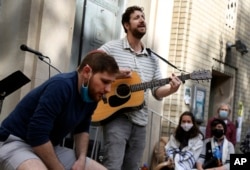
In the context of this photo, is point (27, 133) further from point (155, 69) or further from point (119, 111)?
point (155, 69)

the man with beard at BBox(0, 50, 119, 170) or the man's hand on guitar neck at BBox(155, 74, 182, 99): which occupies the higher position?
the man's hand on guitar neck at BBox(155, 74, 182, 99)

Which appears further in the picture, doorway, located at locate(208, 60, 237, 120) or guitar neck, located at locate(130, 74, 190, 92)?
doorway, located at locate(208, 60, 237, 120)

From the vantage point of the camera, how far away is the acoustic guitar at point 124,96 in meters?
4.70

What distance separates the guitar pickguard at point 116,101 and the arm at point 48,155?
5.40 feet

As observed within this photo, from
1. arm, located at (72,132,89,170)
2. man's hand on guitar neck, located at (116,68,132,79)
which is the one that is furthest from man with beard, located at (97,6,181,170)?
arm, located at (72,132,89,170)

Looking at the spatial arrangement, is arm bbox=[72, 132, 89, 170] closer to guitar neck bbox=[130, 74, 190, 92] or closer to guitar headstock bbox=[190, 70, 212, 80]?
guitar neck bbox=[130, 74, 190, 92]

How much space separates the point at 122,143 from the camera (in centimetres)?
455

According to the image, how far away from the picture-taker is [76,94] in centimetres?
327

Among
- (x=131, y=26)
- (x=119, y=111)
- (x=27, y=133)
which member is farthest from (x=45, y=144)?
(x=131, y=26)

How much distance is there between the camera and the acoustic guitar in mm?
4695

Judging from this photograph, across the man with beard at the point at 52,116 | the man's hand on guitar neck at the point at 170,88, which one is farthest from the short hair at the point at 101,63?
the man's hand on guitar neck at the point at 170,88

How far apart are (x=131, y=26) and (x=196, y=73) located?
0.84 m

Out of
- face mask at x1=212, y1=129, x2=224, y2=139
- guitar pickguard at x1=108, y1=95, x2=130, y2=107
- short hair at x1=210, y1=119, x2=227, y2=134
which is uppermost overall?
guitar pickguard at x1=108, y1=95, x2=130, y2=107

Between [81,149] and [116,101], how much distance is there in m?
1.29
